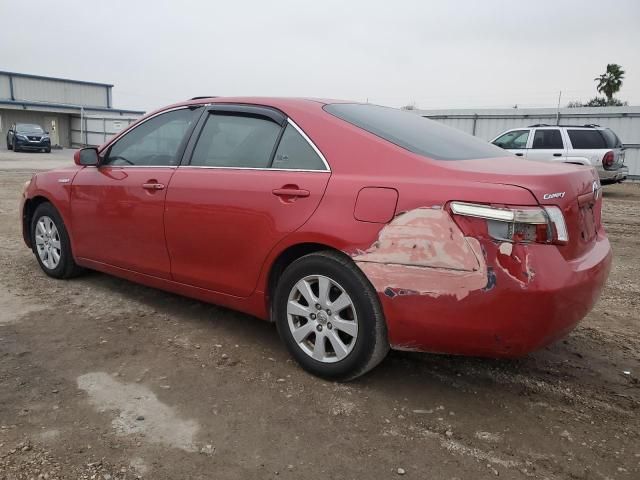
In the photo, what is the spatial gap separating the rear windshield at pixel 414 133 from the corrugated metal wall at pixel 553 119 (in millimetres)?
16818

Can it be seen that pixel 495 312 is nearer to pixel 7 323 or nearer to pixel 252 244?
pixel 252 244

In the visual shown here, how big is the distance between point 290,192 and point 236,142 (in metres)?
0.69

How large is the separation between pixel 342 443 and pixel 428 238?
103 centimetres

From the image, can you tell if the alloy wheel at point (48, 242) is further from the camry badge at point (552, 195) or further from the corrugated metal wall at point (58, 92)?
the corrugated metal wall at point (58, 92)

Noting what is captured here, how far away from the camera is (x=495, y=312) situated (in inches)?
97.0

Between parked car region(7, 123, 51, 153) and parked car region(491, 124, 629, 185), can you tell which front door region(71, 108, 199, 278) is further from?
parked car region(7, 123, 51, 153)

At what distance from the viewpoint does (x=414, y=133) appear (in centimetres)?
322

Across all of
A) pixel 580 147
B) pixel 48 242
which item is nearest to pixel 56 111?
pixel 580 147

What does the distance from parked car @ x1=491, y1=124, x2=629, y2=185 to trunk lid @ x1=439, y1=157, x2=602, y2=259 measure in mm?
10601

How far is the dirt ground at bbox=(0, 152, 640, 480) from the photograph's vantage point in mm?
2338

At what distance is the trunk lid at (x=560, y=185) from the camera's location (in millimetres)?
2510

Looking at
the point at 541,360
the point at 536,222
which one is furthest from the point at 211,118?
the point at 541,360

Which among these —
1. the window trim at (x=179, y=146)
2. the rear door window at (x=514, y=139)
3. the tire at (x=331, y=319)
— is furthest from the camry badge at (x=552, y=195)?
the rear door window at (x=514, y=139)

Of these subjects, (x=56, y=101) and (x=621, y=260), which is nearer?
(x=621, y=260)
